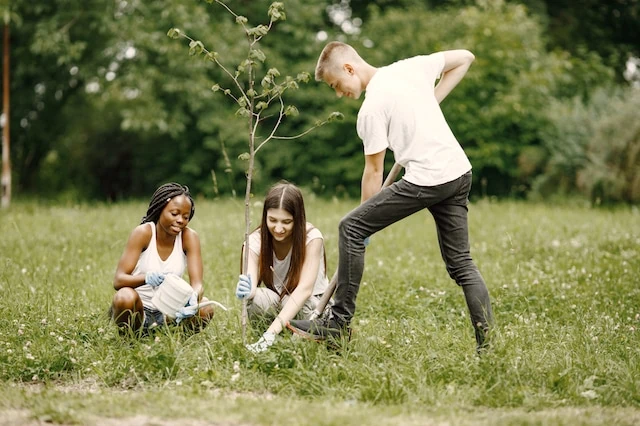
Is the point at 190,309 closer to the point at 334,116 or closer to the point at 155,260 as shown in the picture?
the point at 155,260

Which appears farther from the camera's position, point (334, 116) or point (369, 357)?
point (334, 116)

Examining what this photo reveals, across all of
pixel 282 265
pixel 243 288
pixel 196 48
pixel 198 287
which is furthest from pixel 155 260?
pixel 196 48

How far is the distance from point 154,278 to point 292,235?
2.88 ft

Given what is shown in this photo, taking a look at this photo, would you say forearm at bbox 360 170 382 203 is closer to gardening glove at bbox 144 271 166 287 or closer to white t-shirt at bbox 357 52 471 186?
white t-shirt at bbox 357 52 471 186

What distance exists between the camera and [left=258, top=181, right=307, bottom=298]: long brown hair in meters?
4.44

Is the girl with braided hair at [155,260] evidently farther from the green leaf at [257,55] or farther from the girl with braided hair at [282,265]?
the green leaf at [257,55]

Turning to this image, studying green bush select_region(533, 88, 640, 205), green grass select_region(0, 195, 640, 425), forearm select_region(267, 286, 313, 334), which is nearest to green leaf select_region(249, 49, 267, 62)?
forearm select_region(267, 286, 313, 334)

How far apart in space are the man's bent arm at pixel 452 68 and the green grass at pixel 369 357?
1.11 m

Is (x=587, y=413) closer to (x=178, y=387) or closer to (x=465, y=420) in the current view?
(x=465, y=420)

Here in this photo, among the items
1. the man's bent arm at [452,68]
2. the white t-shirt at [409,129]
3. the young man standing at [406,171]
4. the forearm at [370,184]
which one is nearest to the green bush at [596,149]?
the man's bent arm at [452,68]

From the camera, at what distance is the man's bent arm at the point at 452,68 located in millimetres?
4441

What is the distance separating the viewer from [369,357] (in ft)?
13.7

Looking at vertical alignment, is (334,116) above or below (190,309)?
above

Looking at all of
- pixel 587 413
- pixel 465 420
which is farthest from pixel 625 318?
pixel 465 420
